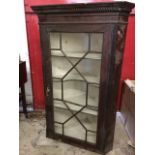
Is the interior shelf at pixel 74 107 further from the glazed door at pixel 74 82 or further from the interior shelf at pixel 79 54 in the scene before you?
the interior shelf at pixel 79 54

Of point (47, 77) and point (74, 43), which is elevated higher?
point (74, 43)

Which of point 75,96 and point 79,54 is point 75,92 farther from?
point 79,54

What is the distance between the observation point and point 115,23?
4.65 ft

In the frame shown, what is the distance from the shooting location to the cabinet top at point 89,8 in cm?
136

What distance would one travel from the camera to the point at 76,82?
184cm

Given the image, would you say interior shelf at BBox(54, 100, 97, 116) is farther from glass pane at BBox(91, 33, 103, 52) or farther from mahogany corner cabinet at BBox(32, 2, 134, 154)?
glass pane at BBox(91, 33, 103, 52)

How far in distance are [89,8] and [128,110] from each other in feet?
4.31

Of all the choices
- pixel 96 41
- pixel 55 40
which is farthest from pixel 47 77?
pixel 96 41

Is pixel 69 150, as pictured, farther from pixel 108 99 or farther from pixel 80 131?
pixel 108 99

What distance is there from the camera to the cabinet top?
136cm

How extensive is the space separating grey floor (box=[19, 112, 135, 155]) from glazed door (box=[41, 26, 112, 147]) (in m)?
0.10

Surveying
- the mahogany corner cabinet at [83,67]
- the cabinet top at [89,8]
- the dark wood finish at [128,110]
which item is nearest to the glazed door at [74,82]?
the mahogany corner cabinet at [83,67]
